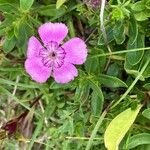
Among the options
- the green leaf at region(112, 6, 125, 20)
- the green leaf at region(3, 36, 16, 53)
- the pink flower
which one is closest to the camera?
the green leaf at region(112, 6, 125, 20)

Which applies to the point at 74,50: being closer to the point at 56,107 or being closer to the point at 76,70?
the point at 76,70

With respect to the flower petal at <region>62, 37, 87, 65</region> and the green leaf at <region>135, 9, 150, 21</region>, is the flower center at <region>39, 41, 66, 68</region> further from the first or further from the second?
the green leaf at <region>135, 9, 150, 21</region>

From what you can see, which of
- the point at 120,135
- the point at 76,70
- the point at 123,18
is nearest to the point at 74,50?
the point at 76,70

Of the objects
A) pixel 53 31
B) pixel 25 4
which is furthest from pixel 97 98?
pixel 25 4

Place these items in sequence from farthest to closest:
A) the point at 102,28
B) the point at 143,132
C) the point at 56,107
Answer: the point at 56,107
the point at 143,132
the point at 102,28

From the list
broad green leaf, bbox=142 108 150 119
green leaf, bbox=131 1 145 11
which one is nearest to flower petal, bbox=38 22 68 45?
green leaf, bbox=131 1 145 11

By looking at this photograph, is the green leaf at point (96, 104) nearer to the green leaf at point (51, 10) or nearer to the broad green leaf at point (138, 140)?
the broad green leaf at point (138, 140)
